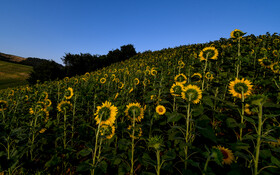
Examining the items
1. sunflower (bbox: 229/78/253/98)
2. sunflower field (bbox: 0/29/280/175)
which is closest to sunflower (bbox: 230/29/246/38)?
sunflower field (bbox: 0/29/280/175)

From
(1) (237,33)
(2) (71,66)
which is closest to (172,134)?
(1) (237,33)

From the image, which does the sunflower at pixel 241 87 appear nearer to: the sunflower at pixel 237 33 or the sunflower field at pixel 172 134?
the sunflower field at pixel 172 134

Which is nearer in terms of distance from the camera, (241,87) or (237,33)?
(241,87)

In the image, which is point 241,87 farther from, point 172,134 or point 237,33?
point 237,33

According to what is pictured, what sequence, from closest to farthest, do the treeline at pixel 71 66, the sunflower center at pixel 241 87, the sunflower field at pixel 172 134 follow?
the sunflower field at pixel 172 134 → the sunflower center at pixel 241 87 → the treeline at pixel 71 66

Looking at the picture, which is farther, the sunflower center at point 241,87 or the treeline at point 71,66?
the treeline at point 71,66

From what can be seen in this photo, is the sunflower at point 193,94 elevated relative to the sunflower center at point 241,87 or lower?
lower

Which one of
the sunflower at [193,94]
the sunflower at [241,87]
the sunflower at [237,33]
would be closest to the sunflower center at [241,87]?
the sunflower at [241,87]

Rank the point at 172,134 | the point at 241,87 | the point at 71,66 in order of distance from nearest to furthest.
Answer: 1. the point at 241,87
2. the point at 172,134
3. the point at 71,66

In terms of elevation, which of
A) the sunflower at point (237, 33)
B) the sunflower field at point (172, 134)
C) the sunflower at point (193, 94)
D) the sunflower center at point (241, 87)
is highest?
the sunflower at point (237, 33)

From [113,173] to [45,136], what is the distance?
51.1 inches

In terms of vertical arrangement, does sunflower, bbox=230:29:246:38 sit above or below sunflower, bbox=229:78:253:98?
above

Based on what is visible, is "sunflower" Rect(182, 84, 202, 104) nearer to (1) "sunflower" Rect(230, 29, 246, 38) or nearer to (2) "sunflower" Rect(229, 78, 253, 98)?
(2) "sunflower" Rect(229, 78, 253, 98)

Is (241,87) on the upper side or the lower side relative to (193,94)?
upper
